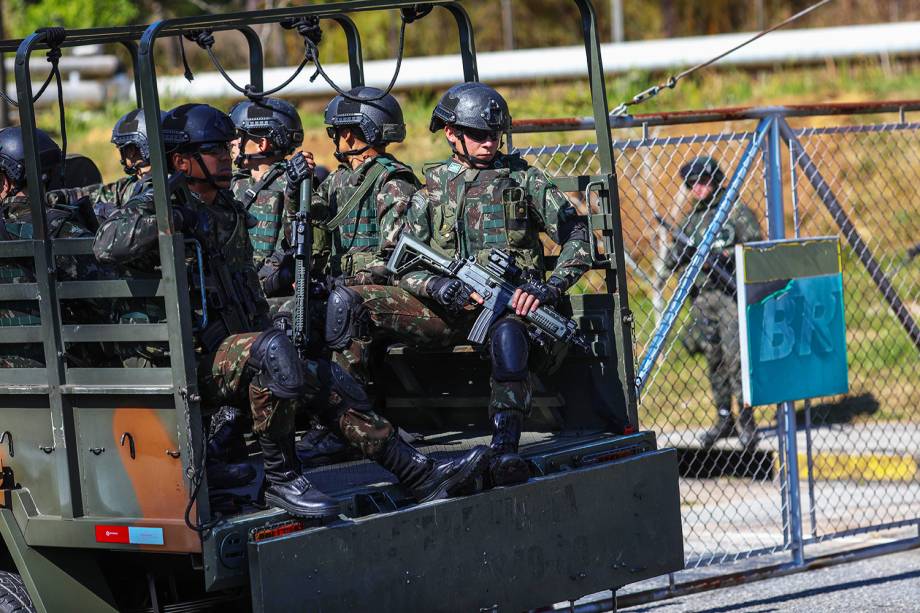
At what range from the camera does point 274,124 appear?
7516 mm

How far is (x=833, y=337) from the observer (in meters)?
7.86

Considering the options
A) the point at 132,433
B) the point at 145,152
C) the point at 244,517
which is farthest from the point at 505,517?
the point at 145,152

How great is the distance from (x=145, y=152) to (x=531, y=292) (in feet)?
6.35

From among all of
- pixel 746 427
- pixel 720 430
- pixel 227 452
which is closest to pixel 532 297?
pixel 227 452

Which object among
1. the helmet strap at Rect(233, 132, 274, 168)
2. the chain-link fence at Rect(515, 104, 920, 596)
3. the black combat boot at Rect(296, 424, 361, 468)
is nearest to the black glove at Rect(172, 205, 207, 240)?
the black combat boot at Rect(296, 424, 361, 468)

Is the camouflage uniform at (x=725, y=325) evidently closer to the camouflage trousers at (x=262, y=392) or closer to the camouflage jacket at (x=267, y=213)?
the camouflage jacket at (x=267, y=213)

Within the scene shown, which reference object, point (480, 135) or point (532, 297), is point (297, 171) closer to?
point (480, 135)

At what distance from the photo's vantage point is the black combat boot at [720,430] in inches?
392

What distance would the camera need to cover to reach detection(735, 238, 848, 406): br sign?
7.44 metres

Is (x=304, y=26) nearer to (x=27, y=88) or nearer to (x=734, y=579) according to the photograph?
(x=27, y=88)

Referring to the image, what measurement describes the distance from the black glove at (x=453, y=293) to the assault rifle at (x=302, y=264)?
0.56 metres

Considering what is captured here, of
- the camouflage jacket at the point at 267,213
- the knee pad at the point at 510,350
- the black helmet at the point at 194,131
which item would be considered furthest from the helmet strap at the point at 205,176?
the camouflage jacket at the point at 267,213

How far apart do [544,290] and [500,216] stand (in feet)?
1.62

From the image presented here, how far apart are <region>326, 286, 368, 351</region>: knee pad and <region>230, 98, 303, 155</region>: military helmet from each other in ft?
4.89
